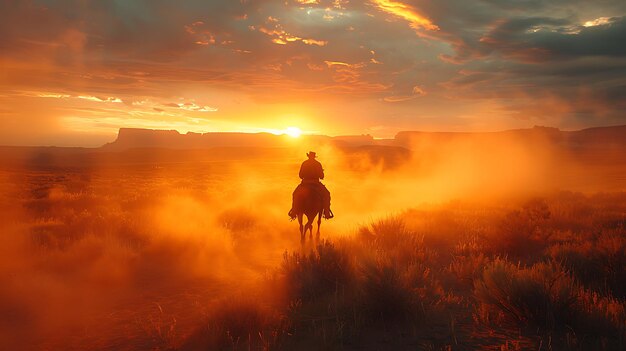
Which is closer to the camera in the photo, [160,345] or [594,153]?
[160,345]

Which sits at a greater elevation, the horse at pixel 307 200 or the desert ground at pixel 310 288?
the horse at pixel 307 200

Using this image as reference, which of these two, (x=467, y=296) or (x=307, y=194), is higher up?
(x=307, y=194)

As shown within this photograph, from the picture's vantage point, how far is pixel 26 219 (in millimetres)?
17250

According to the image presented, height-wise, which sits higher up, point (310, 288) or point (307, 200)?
point (307, 200)

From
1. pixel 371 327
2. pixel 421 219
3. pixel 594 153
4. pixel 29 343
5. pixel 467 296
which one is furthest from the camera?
pixel 594 153

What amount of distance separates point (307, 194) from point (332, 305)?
22.3 feet

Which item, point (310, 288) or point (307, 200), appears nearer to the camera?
point (310, 288)

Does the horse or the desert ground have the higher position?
the horse

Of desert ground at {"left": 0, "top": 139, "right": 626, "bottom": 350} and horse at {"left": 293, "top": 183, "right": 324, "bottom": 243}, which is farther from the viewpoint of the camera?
horse at {"left": 293, "top": 183, "right": 324, "bottom": 243}

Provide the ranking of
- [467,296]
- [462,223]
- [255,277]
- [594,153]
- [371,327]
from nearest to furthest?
1. [371,327]
2. [467,296]
3. [255,277]
4. [462,223]
5. [594,153]

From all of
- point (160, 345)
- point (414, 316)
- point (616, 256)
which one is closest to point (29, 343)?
point (160, 345)

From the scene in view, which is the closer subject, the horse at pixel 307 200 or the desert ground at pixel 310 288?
the desert ground at pixel 310 288

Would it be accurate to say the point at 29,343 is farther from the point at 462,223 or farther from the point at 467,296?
the point at 462,223

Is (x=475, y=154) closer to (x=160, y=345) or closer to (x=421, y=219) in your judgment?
(x=421, y=219)
